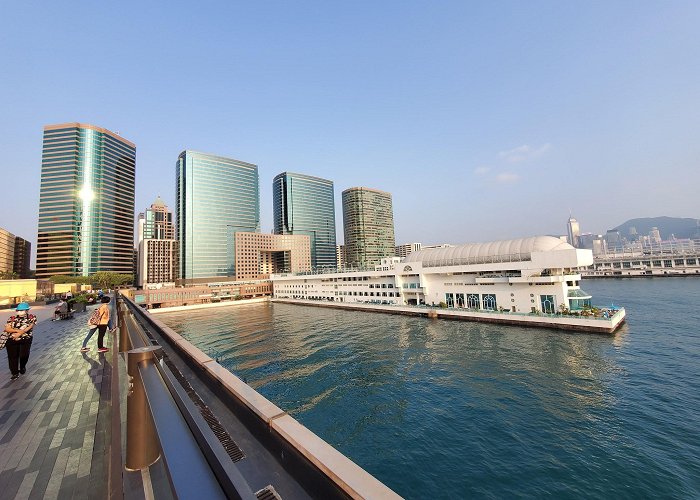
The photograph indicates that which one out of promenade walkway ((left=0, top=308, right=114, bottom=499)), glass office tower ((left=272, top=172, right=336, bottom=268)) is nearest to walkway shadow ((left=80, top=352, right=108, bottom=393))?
promenade walkway ((left=0, top=308, right=114, bottom=499))

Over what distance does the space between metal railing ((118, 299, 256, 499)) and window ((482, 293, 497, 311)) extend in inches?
1930

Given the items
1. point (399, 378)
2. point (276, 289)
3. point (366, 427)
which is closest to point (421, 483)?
point (366, 427)

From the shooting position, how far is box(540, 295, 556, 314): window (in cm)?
3920

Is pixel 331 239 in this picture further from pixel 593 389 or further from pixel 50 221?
pixel 593 389

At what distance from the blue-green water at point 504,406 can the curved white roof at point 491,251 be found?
13.3 metres

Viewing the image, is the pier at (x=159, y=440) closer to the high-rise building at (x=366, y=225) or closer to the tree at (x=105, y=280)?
the tree at (x=105, y=280)

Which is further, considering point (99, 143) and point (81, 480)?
point (99, 143)

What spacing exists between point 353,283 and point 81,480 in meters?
65.5

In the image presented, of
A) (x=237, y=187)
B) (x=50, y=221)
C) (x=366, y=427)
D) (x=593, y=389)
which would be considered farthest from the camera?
(x=237, y=187)

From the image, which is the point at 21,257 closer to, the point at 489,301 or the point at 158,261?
the point at 158,261

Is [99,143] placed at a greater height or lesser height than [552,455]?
greater

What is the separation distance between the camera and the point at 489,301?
150 feet

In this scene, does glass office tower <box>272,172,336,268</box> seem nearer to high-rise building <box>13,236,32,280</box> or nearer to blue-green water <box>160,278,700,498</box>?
high-rise building <box>13,236,32,280</box>

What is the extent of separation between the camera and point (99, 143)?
116312 mm
